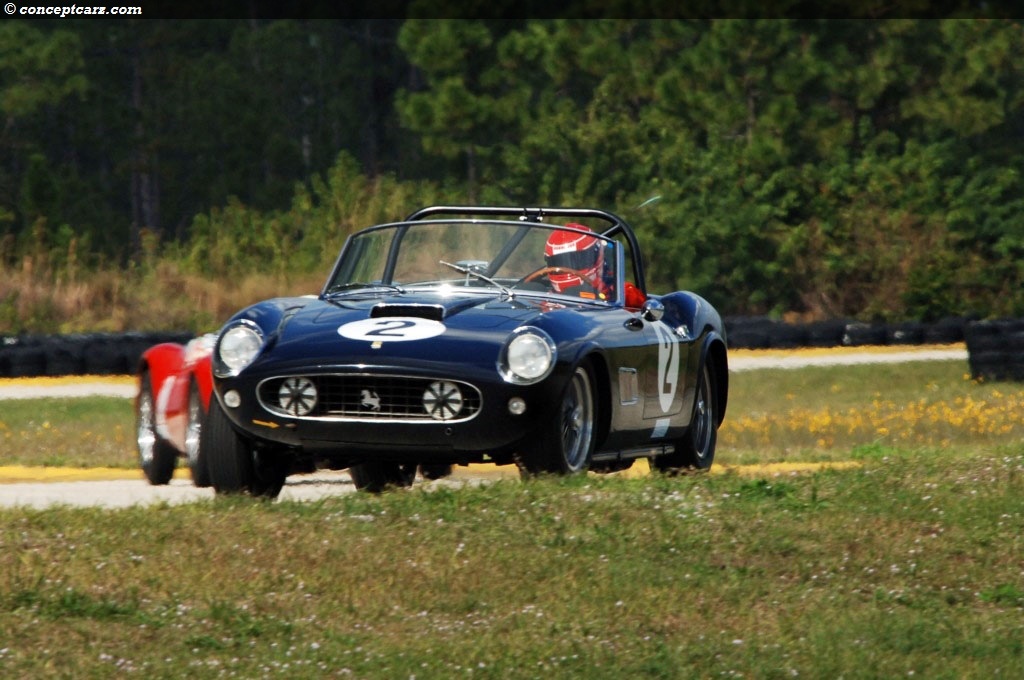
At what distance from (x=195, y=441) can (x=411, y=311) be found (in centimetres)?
189

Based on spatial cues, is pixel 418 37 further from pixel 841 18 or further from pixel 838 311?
pixel 838 311

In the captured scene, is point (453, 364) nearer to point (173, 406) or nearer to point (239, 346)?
point (239, 346)

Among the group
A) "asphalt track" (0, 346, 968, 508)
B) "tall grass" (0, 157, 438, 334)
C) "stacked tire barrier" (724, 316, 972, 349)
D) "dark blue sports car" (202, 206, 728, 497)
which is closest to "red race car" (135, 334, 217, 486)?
"asphalt track" (0, 346, 968, 508)

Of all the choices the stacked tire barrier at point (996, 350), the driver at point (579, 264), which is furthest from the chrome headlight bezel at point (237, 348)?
the stacked tire barrier at point (996, 350)

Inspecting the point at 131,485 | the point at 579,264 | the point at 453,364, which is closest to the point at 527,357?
the point at 453,364

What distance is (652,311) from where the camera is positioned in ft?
31.2

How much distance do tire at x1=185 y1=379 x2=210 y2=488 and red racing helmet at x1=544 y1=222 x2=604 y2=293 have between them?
1949mm

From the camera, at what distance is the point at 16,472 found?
38.8 feet

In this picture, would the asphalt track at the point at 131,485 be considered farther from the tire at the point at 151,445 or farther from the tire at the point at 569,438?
the tire at the point at 569,438

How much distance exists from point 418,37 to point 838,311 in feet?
37.3

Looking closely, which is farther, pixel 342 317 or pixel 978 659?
pixel 342 317

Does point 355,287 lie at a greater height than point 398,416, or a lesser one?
greater

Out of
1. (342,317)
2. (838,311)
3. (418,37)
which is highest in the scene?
(418,37)

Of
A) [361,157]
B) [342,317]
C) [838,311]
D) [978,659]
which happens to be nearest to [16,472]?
[342,317]
